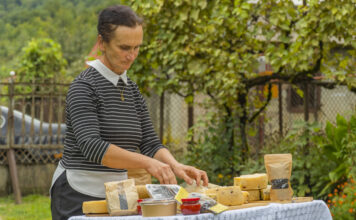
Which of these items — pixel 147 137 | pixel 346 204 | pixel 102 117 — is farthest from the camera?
pixel 346 204

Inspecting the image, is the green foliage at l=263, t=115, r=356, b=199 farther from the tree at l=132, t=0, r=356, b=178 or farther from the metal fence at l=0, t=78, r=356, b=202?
the metal fence at l=0, t=78, r=356, b=202

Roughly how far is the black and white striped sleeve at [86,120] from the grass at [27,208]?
188 inches

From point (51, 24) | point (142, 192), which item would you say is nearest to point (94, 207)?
point (142, 192)

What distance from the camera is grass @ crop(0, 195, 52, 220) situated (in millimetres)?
6930

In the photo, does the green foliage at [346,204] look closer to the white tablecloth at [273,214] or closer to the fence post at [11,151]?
the white tablecloth at [273,214]

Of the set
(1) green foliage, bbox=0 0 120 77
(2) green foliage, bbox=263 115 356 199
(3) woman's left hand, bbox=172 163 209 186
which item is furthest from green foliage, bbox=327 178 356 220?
(1) green foliage, bbox=0 0 120 77

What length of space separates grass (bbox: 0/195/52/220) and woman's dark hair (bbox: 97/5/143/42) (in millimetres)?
4840

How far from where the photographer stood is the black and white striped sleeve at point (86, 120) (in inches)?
88.8

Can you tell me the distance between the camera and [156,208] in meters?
2.00

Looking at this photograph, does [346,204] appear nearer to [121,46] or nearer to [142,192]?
[142,192]

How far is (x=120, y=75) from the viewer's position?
8.40ft

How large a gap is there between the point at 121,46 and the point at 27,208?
5679 mm

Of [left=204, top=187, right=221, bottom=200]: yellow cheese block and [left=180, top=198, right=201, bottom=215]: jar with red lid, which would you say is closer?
[left=180, top=198, right=201, bottom=215]: jar with red lid

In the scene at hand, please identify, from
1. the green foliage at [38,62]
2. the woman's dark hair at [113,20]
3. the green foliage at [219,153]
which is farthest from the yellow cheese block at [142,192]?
the green foliage at [38,62]
